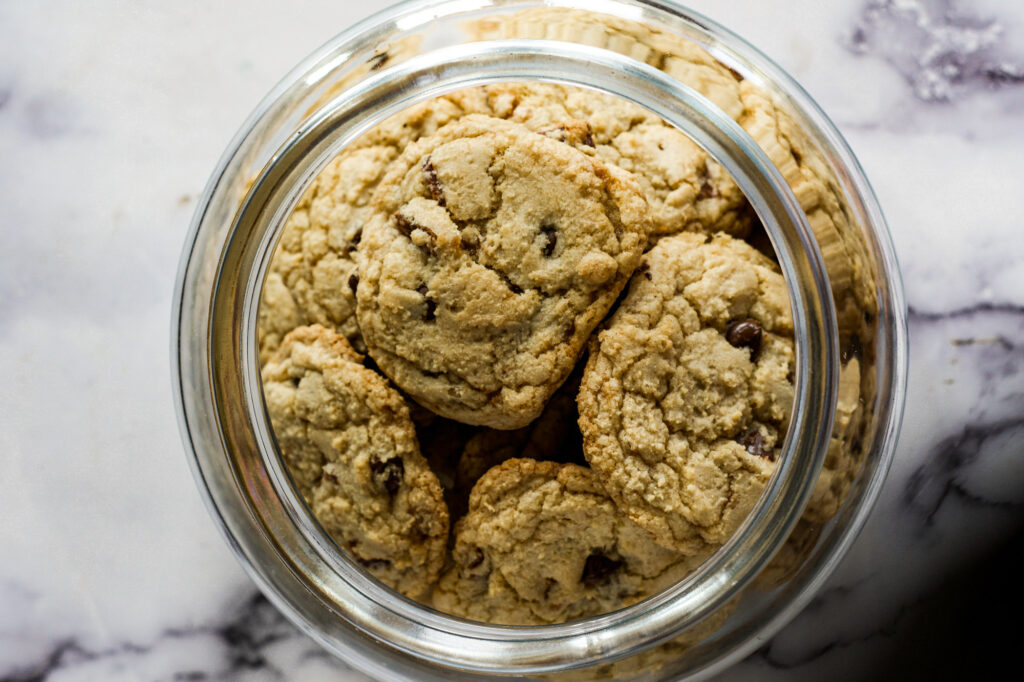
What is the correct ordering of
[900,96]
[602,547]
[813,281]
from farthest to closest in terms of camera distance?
[900,96] → [602,547] → [813,281]

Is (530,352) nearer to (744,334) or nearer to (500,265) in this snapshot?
(500,265)

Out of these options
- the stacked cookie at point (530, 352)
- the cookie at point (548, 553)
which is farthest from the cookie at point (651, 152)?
the cookie at point (548, 553)

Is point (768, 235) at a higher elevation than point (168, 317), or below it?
below

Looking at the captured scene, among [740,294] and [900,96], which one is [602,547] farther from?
[900,96]

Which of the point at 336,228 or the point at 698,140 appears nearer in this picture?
the point at 698,140

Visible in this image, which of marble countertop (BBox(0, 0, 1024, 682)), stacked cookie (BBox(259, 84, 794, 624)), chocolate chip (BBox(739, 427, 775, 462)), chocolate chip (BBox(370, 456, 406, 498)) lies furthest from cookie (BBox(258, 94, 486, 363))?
chocolate chip (BBox(739, 427, 775, 462))

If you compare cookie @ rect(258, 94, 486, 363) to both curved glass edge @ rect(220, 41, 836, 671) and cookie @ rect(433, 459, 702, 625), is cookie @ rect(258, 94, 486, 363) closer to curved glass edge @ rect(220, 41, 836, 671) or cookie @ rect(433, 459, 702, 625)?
curved glass edge @ rect(220, 41, 836, 671)

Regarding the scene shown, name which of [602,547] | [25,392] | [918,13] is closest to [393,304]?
[602,547]

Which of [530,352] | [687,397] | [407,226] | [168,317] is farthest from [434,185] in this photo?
[168,317]
